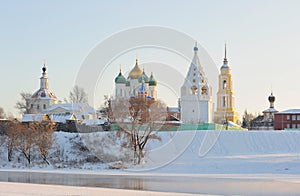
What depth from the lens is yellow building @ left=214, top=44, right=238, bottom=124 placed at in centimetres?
6594

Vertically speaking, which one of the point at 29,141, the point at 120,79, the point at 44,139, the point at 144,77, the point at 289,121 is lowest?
the point at 29,141

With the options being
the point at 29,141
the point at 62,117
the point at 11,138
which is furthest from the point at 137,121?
the point at 62,117

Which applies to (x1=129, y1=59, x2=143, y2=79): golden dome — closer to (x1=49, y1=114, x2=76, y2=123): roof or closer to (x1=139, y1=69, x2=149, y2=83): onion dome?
(x1=139, y1=69, x2=149, y2=83): onion dome

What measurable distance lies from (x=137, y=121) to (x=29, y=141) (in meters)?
7.61

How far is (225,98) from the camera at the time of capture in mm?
66938

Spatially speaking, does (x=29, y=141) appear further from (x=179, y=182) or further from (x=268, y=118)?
(x=268, y=118)

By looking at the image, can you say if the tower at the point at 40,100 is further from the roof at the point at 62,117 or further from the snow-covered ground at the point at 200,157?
the snow-covered ground at the point at 200,157

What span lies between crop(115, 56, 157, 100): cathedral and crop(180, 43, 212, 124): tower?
388 centimetres

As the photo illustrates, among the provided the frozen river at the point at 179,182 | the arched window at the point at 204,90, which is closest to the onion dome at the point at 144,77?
the arched window at the point at 204,90

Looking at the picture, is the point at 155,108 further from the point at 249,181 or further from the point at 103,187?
the point at 103,187

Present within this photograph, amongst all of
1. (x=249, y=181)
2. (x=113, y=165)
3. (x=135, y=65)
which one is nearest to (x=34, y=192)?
(x=249, y=181)

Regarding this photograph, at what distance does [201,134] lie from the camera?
4156cm

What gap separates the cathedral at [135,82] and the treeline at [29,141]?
22.5 meters

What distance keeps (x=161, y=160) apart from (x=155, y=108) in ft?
11.2
